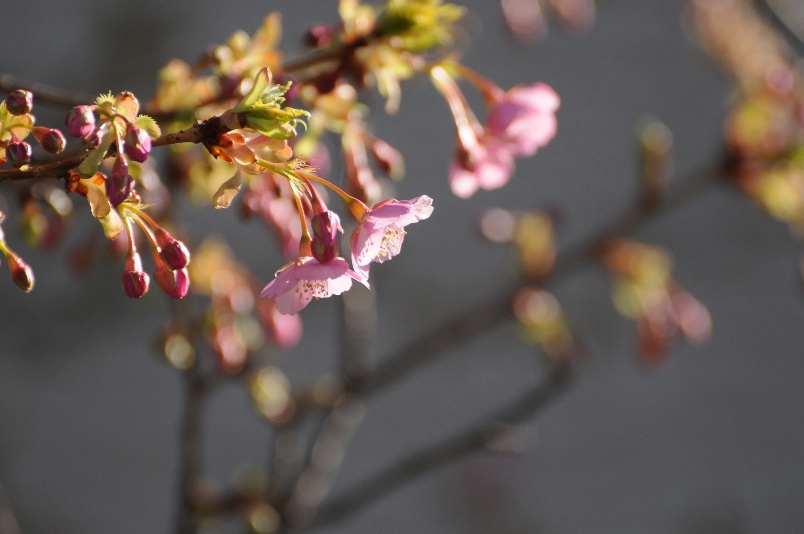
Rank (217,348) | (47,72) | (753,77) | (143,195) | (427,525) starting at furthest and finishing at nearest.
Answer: (427,525)
(47,72)
(753,77)
(217,348)
(143,195)

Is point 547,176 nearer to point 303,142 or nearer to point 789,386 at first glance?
point 789,386

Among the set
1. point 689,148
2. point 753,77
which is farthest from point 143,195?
point 689,148

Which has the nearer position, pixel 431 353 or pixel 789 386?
pixel 431 353

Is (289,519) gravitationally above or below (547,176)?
above

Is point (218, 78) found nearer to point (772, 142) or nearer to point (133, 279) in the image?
point (133, 279)

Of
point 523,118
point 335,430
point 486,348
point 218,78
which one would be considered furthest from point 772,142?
point 486,348

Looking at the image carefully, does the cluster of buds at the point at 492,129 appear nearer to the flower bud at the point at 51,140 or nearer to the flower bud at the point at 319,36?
the flower bud at the point at 319,36

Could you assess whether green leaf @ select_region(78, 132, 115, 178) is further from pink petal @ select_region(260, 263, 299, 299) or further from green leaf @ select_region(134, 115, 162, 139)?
pink petal @ select_region(260, 263, 299, 299)
